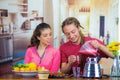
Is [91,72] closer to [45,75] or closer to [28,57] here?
[45,75]

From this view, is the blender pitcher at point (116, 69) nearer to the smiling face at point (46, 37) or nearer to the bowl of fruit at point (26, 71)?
the bowl of fruit at point (26, 71)

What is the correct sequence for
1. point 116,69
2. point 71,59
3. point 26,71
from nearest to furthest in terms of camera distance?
1. point 116,69
2. point 26,71
3. point 71,59

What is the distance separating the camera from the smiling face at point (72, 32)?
306 cm

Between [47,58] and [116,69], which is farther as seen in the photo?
[47,58]

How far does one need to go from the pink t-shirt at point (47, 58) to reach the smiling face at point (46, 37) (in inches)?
2.8

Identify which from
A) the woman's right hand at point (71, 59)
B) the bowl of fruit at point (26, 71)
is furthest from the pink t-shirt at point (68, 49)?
the bowl of fruit at point (26, 71)

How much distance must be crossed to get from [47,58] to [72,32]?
39 centimetres

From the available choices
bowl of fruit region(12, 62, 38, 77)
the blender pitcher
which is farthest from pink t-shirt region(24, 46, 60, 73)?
the blender pitcher

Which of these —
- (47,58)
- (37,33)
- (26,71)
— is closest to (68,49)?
(47,58)

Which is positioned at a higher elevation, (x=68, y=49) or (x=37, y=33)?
(x=37, y=33)

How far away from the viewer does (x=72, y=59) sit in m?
3.04

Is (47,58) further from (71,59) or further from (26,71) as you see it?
(26,71)

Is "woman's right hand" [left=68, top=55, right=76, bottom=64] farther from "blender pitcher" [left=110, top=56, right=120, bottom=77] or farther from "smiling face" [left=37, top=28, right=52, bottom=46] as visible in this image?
"blender pitcher" [left=110, top=56, right=120, bottom=77]

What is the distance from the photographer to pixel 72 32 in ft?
10.1
